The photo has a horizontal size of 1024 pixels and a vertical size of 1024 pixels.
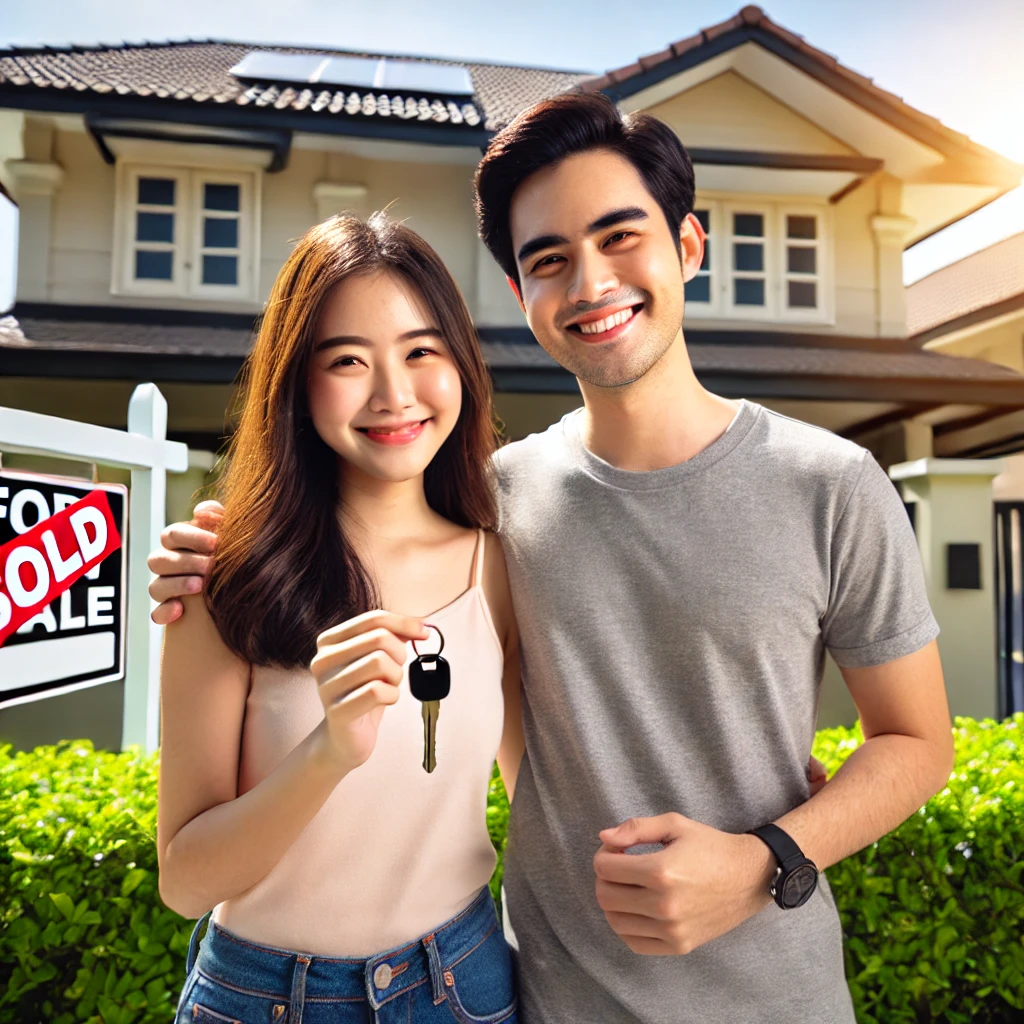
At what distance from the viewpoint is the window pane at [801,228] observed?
28.9 ft

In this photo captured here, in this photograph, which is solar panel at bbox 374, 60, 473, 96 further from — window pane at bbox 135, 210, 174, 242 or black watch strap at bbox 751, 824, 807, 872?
black watch strap at bbox 751, 824, 807, 872

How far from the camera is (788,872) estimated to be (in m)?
1.24

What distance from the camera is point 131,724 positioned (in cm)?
334

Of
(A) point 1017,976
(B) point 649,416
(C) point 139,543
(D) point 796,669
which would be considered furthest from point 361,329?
(A) point 1017,976

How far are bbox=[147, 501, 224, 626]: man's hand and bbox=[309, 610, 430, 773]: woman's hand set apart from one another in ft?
1.16

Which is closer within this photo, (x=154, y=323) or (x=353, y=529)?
(x=353, y=529)

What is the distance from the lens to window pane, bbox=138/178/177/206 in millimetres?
7867

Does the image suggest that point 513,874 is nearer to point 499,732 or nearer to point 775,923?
point 499,732

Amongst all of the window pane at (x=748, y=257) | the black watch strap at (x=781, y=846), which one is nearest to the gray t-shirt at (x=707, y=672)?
the black watch strap at (x=781, y=846)

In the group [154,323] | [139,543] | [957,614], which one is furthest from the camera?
[154,323]

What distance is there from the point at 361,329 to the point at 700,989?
46.6 inches

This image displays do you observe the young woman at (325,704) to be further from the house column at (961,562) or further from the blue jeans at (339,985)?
the house column at (961,562)

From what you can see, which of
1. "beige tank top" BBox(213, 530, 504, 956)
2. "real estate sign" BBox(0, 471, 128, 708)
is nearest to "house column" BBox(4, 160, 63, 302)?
"real estate sign" BBox(0, 471, 128, 708)

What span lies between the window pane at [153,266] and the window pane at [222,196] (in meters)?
0.64
